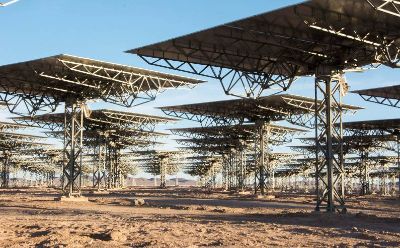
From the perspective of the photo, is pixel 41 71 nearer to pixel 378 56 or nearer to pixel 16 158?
pixel 378 56

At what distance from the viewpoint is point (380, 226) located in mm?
16969

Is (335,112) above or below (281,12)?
below

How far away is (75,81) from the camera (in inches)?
1108

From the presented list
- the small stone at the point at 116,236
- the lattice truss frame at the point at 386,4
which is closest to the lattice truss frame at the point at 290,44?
the lattice truss frame at the point at 386,4

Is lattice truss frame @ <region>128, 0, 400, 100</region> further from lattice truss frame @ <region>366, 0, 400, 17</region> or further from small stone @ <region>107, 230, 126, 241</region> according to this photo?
small stone @ <region>107, 230, 126, 241</region>

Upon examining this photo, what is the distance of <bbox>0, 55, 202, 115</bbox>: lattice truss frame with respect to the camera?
2528 centimetres

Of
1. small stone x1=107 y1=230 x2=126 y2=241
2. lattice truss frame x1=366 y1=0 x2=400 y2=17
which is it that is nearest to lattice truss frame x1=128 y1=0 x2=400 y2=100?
lattice truss frame x1=366 y1=0 x2=400 y2=17

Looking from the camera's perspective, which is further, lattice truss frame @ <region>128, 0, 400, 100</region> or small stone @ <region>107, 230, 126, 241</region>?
lattice truss frame @ <region>128, 0, 400, 100</region>

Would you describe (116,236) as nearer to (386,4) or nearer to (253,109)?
(386,4)

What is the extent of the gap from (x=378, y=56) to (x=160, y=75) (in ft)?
39.4

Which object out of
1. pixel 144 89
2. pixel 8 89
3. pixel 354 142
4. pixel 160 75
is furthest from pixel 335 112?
pixel 354 142

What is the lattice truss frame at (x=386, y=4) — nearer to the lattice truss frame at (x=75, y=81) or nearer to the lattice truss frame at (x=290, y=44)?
the lattice truss frame at (x=290, y=44)

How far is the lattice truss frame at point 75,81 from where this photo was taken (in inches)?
995

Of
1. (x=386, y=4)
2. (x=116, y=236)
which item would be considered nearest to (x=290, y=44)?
(x=386, y=4)
